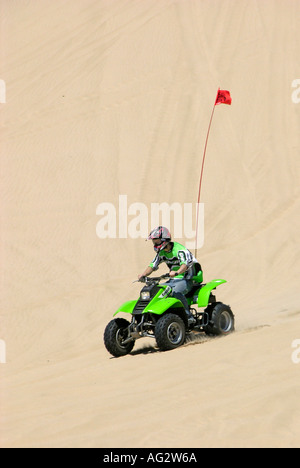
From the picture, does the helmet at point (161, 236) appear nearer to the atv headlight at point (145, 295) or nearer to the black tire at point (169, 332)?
the atv headlight at point (145, 295)

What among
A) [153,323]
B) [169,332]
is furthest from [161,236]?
[169,332]

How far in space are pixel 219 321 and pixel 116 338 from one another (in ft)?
4.91

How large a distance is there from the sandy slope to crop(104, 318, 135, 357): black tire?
240mm

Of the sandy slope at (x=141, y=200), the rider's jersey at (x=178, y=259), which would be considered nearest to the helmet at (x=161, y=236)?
the rider's jersey at (x=178, y=259)

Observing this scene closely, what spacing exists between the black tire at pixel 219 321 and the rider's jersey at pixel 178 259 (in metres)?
0.56

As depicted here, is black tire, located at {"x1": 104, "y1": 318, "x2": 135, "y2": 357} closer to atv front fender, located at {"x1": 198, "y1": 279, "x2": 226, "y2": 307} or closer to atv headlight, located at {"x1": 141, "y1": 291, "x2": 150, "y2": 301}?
atv headlight, located at {"x1": 141, "y1": 291, "x2": 150, "y2": 301}

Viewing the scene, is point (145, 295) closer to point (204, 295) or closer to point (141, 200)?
point (204, 295)

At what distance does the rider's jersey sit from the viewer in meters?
9.80

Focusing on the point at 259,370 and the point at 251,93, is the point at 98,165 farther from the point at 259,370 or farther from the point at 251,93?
the point at 259,370

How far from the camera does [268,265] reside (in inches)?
602

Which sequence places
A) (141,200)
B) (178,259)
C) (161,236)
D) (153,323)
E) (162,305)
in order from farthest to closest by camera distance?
(141,200), (178,259), (161,236), (153,323), (162,305)

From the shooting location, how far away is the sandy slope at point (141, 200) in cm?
646

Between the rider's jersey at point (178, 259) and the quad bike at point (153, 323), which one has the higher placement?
the rider's jersey at point (178, 259)

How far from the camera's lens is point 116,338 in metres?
9.36
